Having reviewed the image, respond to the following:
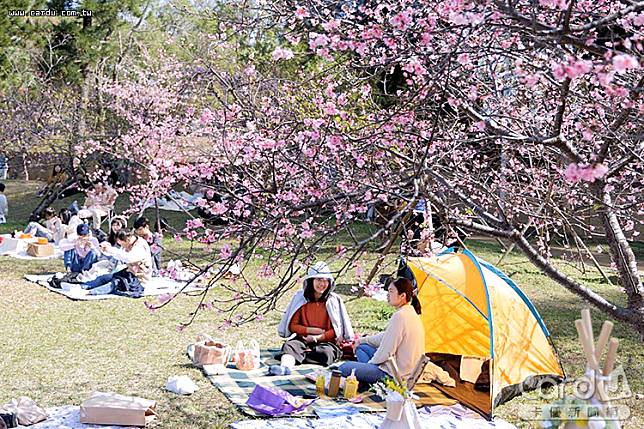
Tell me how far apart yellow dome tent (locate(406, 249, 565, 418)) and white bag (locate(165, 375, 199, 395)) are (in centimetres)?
182

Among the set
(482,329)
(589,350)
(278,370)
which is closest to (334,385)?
(278,370)

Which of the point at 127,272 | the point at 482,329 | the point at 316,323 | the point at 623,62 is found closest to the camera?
the point at 623,62

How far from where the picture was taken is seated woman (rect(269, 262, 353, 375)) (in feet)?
21.6

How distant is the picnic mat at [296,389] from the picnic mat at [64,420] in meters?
0.98

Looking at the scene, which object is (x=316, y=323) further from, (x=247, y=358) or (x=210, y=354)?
(x=210, y=354)

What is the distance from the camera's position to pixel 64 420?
5.11m

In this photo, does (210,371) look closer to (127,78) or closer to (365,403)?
(365,403)

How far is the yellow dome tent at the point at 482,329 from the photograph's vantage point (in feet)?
19.4

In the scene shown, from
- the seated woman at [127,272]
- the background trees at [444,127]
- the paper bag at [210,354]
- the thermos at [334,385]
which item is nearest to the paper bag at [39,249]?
the seated woman at [127,272]

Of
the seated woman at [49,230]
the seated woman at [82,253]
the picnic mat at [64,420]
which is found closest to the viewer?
the picnic mat at [64,420]

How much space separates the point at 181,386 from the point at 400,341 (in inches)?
64.3

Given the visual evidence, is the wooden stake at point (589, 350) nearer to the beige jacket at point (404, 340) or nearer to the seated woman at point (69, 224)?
the beige jacket at point (404, 340)

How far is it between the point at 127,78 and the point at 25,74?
7.34 ft

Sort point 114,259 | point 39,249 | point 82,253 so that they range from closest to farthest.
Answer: point 82,253 → point 114,259 → point 39,249
